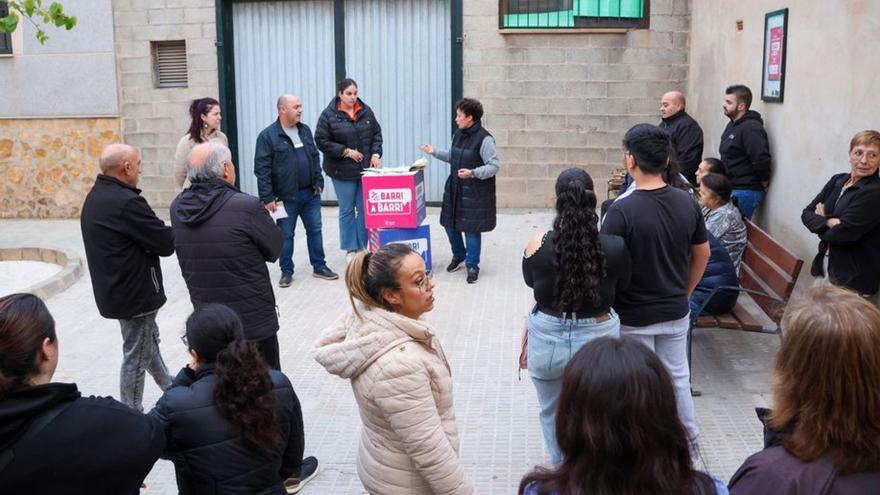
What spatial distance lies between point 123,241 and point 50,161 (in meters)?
8.26

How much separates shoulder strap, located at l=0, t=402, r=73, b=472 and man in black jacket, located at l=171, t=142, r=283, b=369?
7.06 feet

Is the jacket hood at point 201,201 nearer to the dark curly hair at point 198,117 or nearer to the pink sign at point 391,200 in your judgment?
the dark curly hair at point 198,117

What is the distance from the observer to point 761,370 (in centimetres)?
630

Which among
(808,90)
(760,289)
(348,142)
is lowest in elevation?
(760,289)

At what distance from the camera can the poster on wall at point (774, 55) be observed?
7.88m

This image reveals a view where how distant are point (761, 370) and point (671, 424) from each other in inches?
179

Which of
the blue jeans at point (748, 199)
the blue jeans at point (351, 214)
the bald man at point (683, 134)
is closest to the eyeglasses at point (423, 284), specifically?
the blue jeans at point (748, 199)

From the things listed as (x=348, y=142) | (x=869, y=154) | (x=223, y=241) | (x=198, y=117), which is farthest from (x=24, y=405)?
(x=348, y=142)

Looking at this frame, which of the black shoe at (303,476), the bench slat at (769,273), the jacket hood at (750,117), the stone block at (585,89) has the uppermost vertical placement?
the stone block at (585,89)

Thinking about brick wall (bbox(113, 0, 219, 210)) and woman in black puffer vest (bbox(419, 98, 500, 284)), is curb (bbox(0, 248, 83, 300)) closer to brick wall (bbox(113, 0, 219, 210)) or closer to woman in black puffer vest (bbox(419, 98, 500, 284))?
brick wall (bbox(113, 0, 219, 210))

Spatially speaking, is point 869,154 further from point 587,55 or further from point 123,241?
point 587,55

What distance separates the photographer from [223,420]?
10.1ft

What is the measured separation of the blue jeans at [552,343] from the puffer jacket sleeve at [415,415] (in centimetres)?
100

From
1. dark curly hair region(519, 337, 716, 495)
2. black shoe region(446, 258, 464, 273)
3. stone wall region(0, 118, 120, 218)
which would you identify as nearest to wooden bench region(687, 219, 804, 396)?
black shoe region(446, 258, 464, 273)
